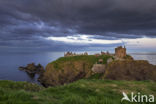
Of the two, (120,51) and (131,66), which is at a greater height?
(120,51)

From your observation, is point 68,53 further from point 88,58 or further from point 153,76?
point 153,76

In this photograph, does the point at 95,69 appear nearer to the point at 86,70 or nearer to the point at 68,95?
the point at 86,70

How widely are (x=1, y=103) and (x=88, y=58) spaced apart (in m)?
89.6

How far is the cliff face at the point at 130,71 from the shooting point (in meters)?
54.7

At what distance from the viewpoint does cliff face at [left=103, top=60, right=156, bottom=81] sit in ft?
179

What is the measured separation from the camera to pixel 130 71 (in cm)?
5728

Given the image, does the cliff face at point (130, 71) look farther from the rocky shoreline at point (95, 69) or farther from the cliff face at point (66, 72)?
the cliff face at point (66, 72)

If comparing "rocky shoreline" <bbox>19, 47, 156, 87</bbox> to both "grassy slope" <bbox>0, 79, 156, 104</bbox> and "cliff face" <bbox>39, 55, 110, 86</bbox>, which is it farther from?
"grassy slope" <bbox>0, 79, 156, 104</bbox>

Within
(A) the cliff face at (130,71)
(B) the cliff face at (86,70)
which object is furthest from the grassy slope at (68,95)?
(B) the cliff face at (86,70)

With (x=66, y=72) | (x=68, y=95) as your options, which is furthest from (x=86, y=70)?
(x=68, y=95)

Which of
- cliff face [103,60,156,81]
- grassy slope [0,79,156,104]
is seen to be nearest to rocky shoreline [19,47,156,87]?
cliff face [103,60,156,81]

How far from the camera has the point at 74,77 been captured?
80.6 meters

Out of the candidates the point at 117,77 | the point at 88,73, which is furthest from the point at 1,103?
the point at 88,73

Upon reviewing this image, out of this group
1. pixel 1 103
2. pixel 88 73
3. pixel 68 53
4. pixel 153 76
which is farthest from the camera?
pixel 68 53
